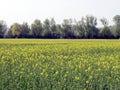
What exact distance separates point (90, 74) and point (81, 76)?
1.57 ft

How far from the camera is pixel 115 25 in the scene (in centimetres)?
10019

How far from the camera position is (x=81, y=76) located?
1005 centimetres

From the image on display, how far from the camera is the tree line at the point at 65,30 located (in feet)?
294

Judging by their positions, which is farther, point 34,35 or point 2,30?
point 2,30

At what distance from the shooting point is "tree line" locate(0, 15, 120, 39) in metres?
89.8

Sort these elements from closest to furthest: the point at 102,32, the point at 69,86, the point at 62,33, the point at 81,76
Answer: the point at 69,86 → the point at 81,76 → the point at 102,32 → the point at 62,33

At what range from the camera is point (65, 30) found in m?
99.0

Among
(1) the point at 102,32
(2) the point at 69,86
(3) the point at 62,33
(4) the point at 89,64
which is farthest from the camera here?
(3) the point at 62,33

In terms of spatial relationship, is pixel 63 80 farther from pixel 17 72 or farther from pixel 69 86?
pixel 17 72

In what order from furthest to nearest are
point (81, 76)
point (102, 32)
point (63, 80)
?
point (102, 32), point (81, 76), point (63, 80)

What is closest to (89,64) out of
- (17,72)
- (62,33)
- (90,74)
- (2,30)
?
(90,74)

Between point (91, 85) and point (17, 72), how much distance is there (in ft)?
8.58

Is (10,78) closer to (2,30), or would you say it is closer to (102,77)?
(102,77)

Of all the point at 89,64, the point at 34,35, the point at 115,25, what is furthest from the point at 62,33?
the point at 89,64
